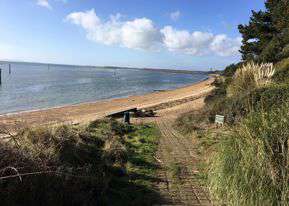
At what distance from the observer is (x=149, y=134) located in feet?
39.8

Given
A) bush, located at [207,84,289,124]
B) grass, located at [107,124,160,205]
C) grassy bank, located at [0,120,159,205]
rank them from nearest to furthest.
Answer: grassy bank, located at [0,120,159,205]
grass, located at [107,124,160,205]
bush, located at [207,84,289,124]

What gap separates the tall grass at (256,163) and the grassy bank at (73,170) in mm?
1394

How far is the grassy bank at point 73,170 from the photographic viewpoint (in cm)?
472

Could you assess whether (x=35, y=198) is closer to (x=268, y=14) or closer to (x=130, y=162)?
(x=130, y=162)

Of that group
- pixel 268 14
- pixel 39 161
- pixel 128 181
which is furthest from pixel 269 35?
pixel 39 161

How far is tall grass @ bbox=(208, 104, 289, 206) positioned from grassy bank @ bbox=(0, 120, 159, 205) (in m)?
1.39

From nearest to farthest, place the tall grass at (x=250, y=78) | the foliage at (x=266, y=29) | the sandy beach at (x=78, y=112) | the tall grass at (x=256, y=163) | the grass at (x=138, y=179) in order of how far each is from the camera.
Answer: the tall grass at (x=256, y=163)
the grass at (x=138, y=179)
the tall grass at (x=250, y=78)
the sandy beach at (x=78, y=112)
the foliage at (x=266, y=29)

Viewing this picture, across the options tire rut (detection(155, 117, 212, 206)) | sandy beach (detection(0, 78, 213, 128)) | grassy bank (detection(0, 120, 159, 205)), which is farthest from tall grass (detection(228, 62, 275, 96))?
sandy beach (detection(0, 78, 213, 128))

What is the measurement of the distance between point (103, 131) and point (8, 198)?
710 centimetres

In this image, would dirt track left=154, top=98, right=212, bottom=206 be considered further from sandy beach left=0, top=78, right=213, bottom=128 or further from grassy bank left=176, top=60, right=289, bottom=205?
sandy beach left=0, top=78, right=213, bottom=128

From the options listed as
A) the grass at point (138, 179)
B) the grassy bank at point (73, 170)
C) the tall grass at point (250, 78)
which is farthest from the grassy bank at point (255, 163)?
the tall grass at point (250, 78)

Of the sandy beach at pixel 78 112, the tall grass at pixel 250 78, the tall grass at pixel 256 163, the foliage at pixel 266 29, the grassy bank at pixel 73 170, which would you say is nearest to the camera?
the tall grass at pixel 256 163

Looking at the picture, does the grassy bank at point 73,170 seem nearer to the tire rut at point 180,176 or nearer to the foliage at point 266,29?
the tire rut at point 180,176

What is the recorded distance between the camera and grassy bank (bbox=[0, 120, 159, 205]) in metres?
4.72
